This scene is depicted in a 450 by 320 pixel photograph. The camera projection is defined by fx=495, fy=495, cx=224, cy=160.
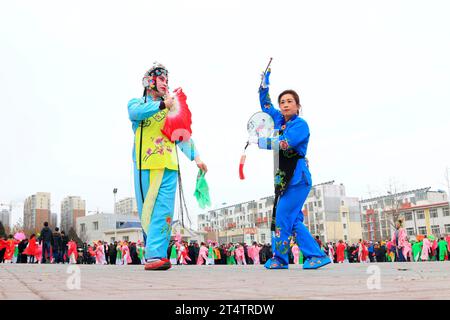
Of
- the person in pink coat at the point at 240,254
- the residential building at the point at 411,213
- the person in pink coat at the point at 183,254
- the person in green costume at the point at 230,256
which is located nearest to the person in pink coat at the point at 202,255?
the person in pink coat at the point at 183,254

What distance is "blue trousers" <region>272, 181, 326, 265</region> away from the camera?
6133 mm

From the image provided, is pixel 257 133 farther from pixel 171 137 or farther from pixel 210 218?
pixel 210 218

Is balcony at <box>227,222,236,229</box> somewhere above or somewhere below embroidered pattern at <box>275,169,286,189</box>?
above

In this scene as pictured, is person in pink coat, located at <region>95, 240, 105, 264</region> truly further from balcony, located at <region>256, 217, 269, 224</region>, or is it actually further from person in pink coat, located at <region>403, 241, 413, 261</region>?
balcony, located at <region>256, 217, 269, 224</region>

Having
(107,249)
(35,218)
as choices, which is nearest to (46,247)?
(107,249)

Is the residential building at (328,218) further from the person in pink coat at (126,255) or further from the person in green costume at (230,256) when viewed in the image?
the person in pink coat at (126,255)

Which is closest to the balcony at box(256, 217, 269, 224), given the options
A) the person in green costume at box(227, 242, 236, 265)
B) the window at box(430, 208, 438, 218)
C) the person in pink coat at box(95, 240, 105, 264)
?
the window at box(430, 208, 438, 218)

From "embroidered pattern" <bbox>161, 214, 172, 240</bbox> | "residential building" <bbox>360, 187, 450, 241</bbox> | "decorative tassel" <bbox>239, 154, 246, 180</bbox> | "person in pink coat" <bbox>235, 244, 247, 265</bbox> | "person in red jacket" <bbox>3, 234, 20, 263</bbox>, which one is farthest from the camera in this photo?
"residential building" <bbox>360, 187, 450, 241</bbox>

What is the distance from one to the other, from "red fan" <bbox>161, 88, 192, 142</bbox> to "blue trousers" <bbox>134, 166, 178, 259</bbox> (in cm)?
47

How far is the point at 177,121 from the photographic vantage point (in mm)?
6363

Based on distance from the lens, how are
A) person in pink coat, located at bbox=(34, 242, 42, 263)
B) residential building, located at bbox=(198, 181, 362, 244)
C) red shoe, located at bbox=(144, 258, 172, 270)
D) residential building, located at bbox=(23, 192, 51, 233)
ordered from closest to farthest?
1. red shoe, located at bbox=(144, 258, 172, 270)
2. person in pink coat, located at bbox=(34, 242, 42, 263)
3. residential building, located at bbox=(198, 181, 362, 244)
4. residential building, located at bbox=(23, 192, 51, 233)

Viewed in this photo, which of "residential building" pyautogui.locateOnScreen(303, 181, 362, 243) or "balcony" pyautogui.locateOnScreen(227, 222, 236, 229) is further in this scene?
"balcony" pyautogui.locateOnScreen(227, 222, 236, 229)

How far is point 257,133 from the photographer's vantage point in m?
6.30
